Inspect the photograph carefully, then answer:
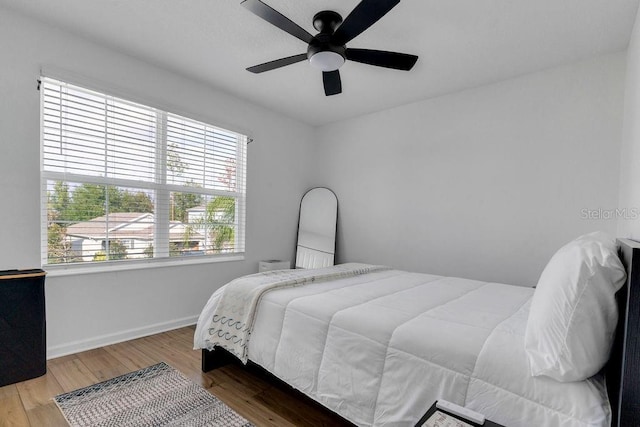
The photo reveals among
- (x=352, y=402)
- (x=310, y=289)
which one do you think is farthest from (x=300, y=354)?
(x=310, y=289)

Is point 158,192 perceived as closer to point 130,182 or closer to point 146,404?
point 130,182

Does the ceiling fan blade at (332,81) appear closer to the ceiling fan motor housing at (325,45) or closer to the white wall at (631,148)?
the ceiling fan motor housing at (325,45)

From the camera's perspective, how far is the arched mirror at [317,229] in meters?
4.18

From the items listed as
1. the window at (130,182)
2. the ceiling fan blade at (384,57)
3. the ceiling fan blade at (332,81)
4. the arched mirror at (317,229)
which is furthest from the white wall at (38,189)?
the ceiling fan blade at (384,57)

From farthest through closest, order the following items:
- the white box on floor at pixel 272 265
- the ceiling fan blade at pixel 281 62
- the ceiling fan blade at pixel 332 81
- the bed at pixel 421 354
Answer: the white box on floor at pixel 272 265, the ceiling fan blade at pixel 332 81, the ceiling fan blade at pixel 281 62, the bed at pixel 421 354

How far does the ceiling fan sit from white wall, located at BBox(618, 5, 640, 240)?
1.41 m

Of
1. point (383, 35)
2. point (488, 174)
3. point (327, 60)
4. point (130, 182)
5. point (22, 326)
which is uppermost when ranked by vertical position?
point (383, 35)

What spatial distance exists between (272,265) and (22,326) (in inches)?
88.1

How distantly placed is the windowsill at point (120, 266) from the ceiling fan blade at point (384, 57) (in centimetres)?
246

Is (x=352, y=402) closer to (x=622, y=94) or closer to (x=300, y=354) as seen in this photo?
(x=300, y=354)

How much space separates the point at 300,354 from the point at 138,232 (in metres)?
2.07

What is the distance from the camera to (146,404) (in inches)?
70.2

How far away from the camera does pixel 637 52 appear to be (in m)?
1.99

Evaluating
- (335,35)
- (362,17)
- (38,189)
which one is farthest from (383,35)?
(38,189)
